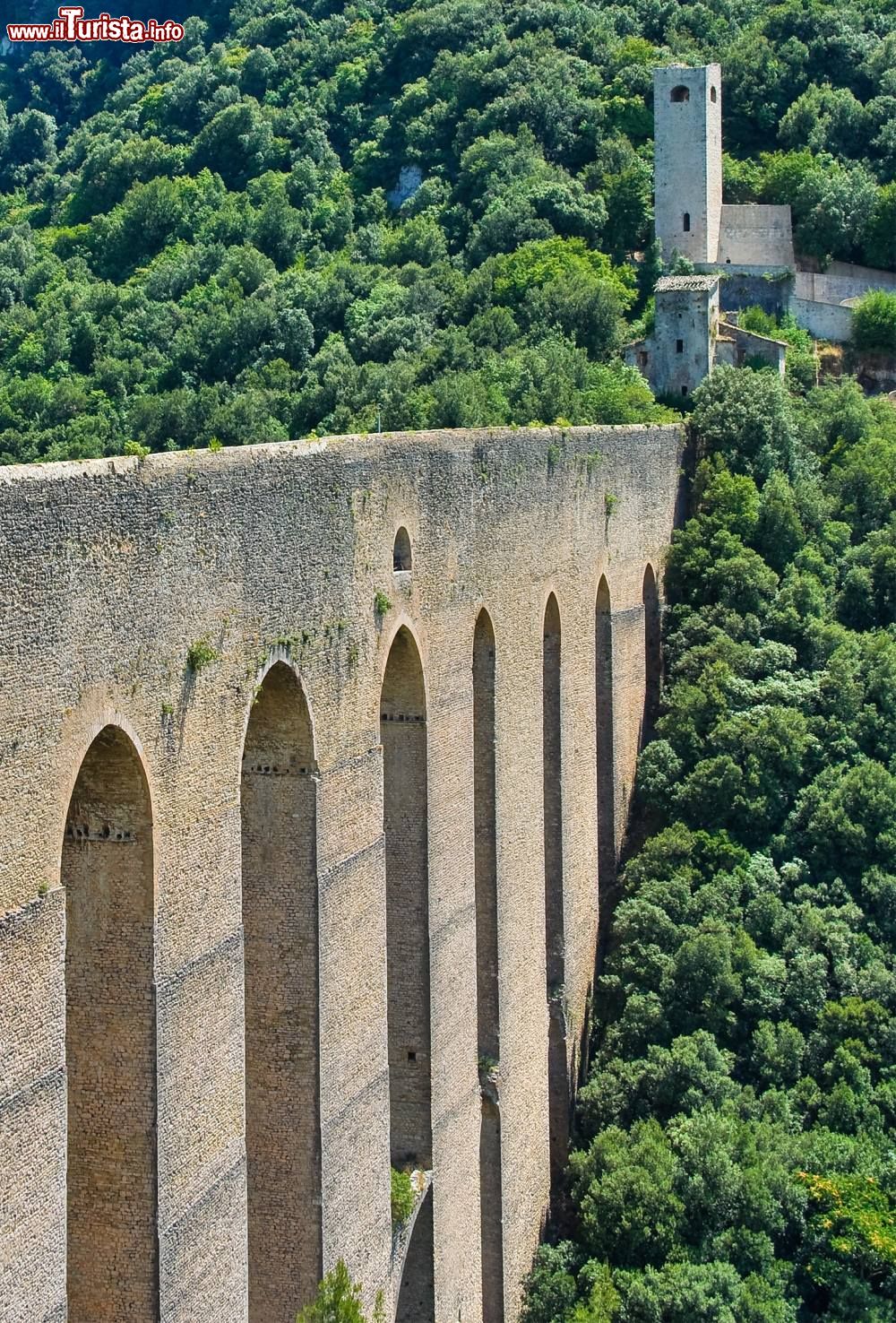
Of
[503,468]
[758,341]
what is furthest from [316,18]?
[503,468]

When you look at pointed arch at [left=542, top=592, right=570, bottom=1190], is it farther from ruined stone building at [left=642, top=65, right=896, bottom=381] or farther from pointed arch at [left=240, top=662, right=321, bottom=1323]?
ruined stone building at [left=642, top=65, right=896, bottom=381]

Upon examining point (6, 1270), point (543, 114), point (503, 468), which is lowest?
point (6, 1270)

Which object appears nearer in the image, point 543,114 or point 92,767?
point 92,767

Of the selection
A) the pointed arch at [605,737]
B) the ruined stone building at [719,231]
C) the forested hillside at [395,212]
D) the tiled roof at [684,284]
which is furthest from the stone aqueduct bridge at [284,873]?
the ruined stone building at [719,231]

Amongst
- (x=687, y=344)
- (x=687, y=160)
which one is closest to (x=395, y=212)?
(x=687, y=160)

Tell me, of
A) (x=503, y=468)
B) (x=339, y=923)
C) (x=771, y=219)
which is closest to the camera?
(x=339, y=923)

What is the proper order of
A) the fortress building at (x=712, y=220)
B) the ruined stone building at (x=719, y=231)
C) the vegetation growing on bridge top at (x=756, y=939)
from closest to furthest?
1. the vegetation growing on bridge top at (x=756, y=939)
2. the ruined stone building at (x=719, y=231)
3. the fortress building at (x=712, y=220)

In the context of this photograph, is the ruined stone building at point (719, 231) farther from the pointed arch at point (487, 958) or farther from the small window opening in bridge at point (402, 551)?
the small window opening in bridge at point (402, 551)

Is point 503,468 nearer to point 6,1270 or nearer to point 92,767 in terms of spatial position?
point 92,767
